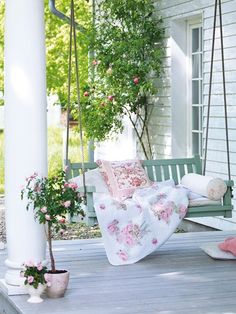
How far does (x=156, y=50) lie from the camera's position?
31.6ft

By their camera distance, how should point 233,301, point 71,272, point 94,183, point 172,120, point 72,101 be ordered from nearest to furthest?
point 233,301 < point 71,272 < point 94,183 < point 172,120 < point 72,101

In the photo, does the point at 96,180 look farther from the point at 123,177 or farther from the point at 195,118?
the point at 195,118

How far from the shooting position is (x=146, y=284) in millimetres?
5645

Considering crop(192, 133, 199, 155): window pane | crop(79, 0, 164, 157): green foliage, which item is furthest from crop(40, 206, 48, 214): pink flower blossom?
crop(79, 0, 164, 157): green foliage

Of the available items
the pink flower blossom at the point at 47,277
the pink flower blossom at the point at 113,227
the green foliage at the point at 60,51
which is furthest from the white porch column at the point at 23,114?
the green foliage at the point at 60,51

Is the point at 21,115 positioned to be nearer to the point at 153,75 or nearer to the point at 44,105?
the point at 44,105

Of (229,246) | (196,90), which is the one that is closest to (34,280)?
(229,246)

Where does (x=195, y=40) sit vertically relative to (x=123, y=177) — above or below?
above

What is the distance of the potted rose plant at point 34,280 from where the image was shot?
203 inches

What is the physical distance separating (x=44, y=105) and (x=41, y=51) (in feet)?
1.04

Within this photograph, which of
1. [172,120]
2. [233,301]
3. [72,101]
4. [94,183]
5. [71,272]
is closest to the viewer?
[233,301]

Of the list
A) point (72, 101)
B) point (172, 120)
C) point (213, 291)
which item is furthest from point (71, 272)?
point (72, 101)

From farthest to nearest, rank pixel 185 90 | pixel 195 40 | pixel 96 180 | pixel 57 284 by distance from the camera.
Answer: pixel 185 90
pixel 195 40
pixel 96 180
pixel 57 284

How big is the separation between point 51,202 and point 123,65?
15.5ft
